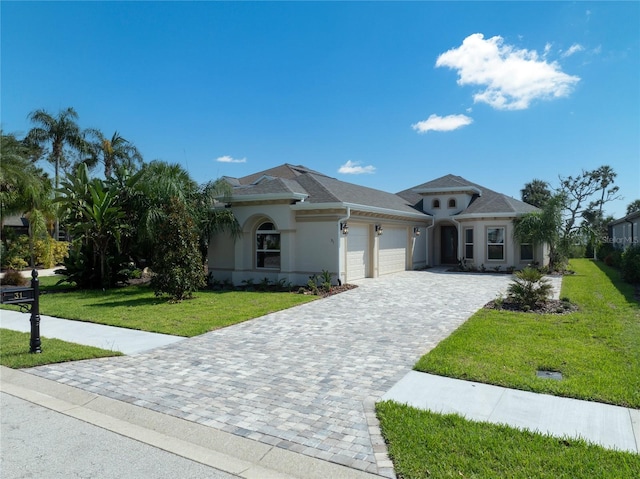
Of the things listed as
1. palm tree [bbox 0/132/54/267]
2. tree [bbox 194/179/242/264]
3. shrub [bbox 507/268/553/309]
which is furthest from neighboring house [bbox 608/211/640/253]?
palm tree [bbox 0/132/54/267]

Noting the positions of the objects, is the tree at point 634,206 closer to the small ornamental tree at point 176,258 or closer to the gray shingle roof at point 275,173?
the gray shingle roof at point 275,173

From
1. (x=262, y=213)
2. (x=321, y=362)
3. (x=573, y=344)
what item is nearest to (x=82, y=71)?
(x=262, y=213)

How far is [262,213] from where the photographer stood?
1650 centimetres

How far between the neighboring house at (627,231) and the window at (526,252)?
423 cm

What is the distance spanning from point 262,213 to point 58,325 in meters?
8.45

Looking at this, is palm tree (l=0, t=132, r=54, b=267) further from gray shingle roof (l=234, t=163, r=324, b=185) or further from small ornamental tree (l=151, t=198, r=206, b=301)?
small ornamental tree (l=151, t=198, r=206, b=301)

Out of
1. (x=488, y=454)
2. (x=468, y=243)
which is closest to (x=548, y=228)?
(x=468, y=243)

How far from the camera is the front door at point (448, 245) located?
85.4 feet

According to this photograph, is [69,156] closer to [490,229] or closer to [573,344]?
[490,229]

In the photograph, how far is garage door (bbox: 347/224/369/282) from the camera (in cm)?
1714

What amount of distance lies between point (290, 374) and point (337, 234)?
1008 centimetres

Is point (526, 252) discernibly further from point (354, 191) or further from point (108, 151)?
point (108, 151)

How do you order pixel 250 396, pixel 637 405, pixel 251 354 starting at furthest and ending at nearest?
pixel 251 354
pixel 250 396
pixel 637 405

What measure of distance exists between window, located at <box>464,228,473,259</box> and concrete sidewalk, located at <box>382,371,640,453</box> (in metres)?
18.2
